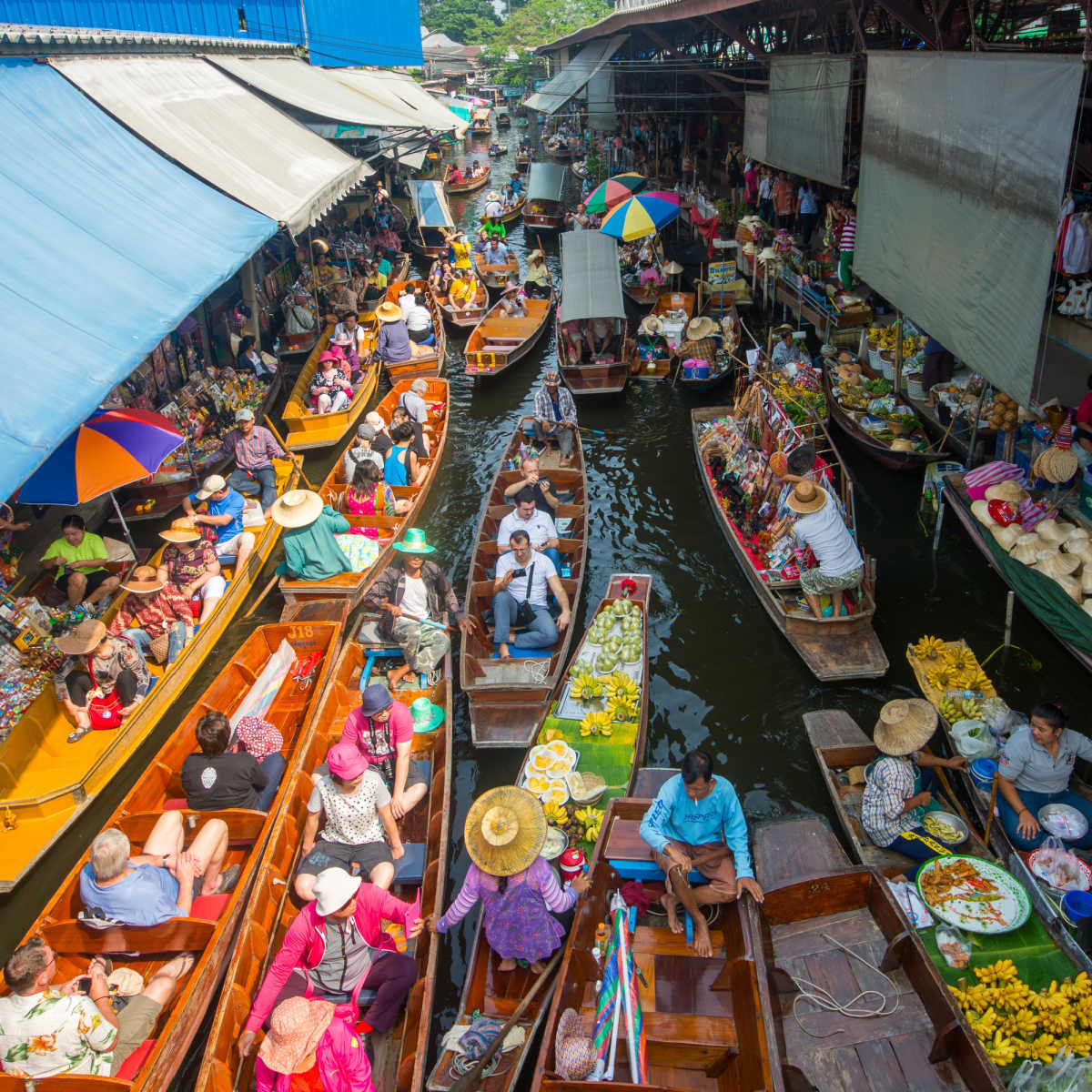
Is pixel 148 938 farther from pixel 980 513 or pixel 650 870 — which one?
pixel 980 513

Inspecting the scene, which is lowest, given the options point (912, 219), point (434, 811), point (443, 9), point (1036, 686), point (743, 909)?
point (1036, 686)

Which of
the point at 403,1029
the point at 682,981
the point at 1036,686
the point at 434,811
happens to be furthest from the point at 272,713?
the point at 1036,686

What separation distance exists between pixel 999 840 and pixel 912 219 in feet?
24.0

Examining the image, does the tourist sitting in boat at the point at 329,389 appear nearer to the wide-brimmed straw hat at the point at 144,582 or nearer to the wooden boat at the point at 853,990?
the wide-brimmed straw hat at the point at 144,582

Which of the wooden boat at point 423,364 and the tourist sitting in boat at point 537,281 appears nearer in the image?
the wooden boat at point 423,364

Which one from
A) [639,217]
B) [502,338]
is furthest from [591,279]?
[639,217]

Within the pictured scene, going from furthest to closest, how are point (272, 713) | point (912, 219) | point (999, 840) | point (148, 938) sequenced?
1. point (912, 219)
2. point (272, 713)
3. point (999, 840)
4. point (148, 938)

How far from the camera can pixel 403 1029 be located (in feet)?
16.5

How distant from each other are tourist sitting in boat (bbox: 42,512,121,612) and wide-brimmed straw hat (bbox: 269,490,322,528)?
6.26ft

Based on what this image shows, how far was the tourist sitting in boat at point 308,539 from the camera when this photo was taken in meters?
9.37

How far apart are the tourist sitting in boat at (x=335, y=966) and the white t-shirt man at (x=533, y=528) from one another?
4685mm

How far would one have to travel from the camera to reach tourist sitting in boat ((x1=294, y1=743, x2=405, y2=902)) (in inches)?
234

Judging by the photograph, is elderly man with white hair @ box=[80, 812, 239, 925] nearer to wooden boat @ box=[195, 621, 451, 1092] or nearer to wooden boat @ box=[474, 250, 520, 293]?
wooden boat @ box=[195, 621, 451, 1092]

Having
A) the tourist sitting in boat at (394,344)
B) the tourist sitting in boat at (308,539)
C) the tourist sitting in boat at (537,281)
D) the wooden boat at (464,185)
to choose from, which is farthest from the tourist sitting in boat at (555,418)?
the wooden boat at (464,185)
